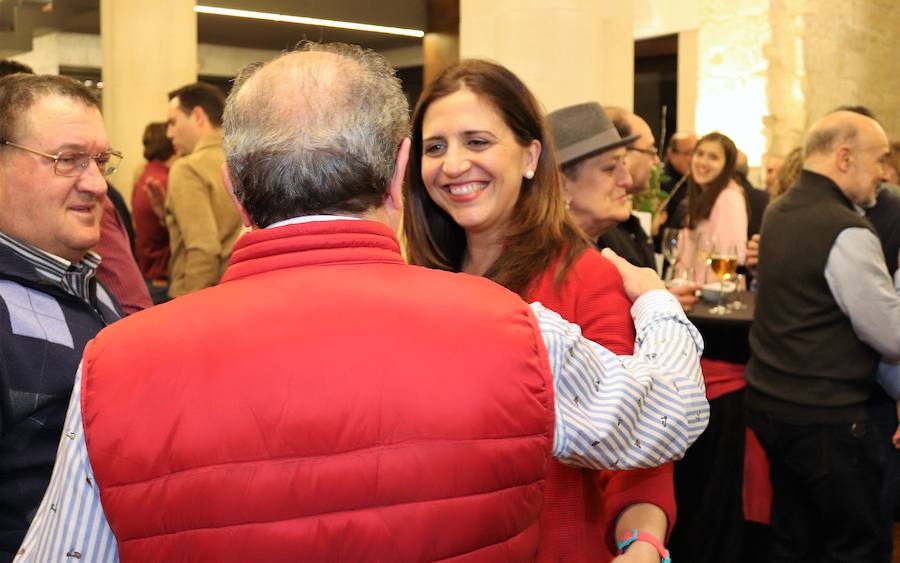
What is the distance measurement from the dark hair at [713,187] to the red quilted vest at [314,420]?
4.93 metres

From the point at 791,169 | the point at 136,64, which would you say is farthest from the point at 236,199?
the point at 136,64

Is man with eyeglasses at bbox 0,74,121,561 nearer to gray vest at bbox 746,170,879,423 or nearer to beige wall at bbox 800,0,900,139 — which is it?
gray vest at bbox 746,170,879,423

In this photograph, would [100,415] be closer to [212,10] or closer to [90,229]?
[90,229]

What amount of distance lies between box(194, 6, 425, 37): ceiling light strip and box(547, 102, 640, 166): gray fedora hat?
1204cm

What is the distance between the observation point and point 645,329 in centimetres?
155

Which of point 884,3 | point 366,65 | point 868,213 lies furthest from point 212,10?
point 366,65

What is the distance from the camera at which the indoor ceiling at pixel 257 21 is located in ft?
35.3

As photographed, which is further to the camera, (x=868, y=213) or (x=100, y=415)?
(x=868, y=213)

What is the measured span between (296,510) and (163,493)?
152 mm

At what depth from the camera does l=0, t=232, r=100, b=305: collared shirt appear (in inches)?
73.6

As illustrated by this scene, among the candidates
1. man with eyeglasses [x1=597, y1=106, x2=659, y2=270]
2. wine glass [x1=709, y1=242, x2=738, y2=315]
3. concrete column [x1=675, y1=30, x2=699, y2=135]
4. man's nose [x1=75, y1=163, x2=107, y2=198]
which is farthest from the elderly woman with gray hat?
concrete column [x1=675, y1=30, x2=699, y2=135]

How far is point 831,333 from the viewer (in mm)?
3580

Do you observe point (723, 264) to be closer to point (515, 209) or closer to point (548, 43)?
point (548, 43)

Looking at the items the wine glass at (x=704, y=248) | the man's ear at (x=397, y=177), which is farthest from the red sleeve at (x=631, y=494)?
the wine glass at (x=704, y=248)
